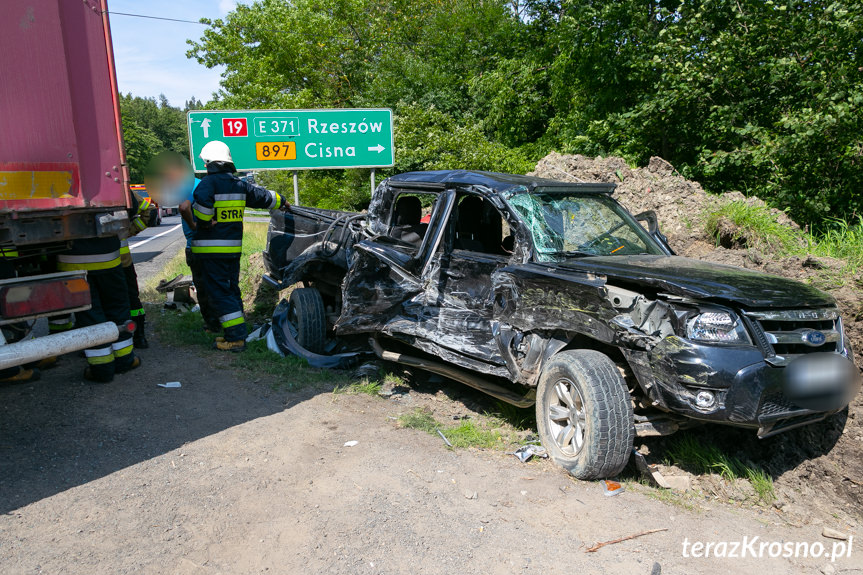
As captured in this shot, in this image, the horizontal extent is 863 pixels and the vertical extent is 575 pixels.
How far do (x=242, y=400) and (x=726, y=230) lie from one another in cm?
535

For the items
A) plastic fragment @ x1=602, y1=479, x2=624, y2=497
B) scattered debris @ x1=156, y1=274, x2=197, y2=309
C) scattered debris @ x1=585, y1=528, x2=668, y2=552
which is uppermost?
scattered debris @ x1=156, y1=274, x2=197, y2=309

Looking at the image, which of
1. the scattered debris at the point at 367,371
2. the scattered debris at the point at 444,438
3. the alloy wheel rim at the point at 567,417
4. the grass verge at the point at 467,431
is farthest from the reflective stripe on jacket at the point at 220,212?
the alloy wheel rim at the point at 567,417

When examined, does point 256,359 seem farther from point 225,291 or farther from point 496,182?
point 496,182

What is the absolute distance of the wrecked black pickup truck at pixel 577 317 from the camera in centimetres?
319

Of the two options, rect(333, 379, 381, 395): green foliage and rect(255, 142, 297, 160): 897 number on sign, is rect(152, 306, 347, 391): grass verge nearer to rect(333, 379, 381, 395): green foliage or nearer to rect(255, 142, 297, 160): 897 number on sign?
rect(333, 379, 381, 395): green foliage

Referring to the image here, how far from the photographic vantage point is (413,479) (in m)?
3.67

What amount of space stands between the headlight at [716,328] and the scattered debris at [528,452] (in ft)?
4.20

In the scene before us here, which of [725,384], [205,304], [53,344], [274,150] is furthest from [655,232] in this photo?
[274,150]

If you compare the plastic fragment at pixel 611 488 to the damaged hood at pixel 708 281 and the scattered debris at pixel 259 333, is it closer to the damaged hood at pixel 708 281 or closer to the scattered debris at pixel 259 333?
the damaged hood at pixel 708 281

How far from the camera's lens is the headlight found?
10.5ft

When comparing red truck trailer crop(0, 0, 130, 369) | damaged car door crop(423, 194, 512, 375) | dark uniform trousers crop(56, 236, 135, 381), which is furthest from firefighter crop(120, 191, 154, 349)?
damaged car door crop(423, 194, 512, 375)

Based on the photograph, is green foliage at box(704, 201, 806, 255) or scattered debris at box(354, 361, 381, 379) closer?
scattered debris at box(354, 361, 381, 379)

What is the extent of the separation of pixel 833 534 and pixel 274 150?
30.7ft

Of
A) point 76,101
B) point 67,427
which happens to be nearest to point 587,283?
point 76,101
